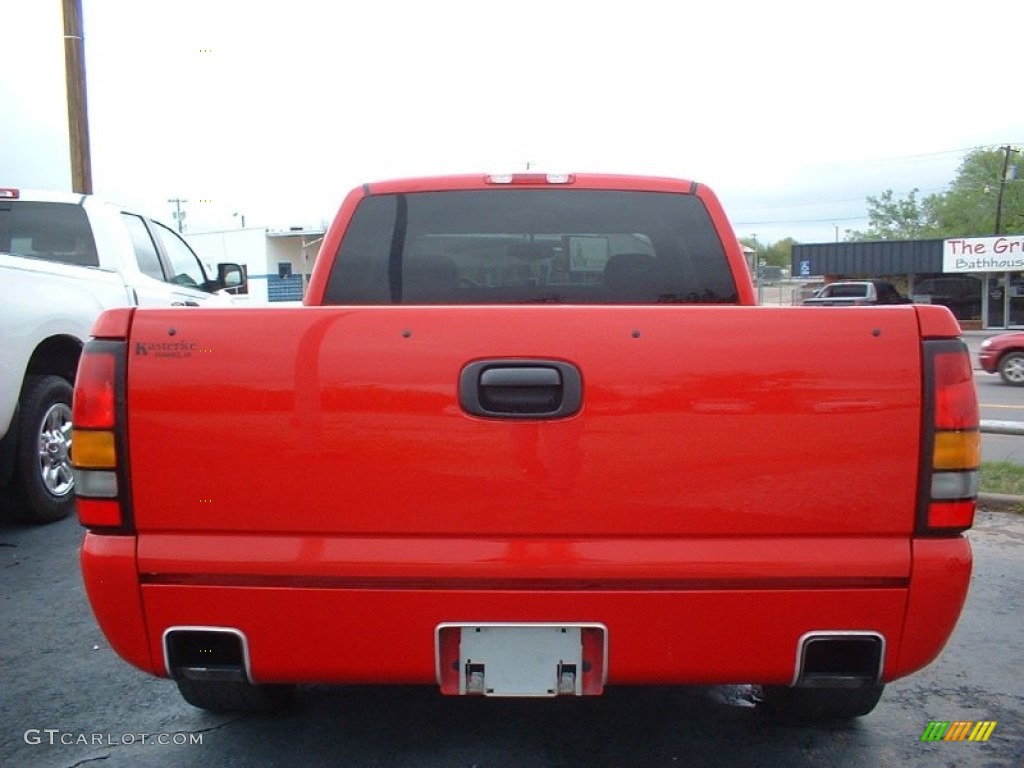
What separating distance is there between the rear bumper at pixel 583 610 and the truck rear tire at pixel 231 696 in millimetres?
657

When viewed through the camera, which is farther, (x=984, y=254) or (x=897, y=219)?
(x=897, y=219)

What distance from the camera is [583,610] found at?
2301mm

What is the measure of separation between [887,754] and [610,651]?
4.19 ft

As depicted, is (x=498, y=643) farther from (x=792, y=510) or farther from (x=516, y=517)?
(x=792, y=510)

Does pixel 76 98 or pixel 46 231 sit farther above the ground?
pixel 76 98

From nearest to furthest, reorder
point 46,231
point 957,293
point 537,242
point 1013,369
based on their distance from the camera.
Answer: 1. point 537,242
2. point 46,231
3. point 1013,369
4. point 957,293

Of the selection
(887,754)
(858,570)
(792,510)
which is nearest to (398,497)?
(792,510)

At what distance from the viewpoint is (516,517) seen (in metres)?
2.29

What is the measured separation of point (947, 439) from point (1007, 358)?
16.3 meters

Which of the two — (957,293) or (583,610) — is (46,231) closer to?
(583,610)

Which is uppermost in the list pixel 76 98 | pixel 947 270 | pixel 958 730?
pixel 76 98

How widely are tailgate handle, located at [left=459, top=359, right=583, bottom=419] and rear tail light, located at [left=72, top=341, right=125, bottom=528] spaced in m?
0.92

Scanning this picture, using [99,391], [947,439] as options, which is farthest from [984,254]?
[99,391]

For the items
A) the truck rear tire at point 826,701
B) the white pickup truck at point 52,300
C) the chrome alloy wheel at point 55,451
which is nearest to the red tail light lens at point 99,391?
the truck rear tire at point 826,701
